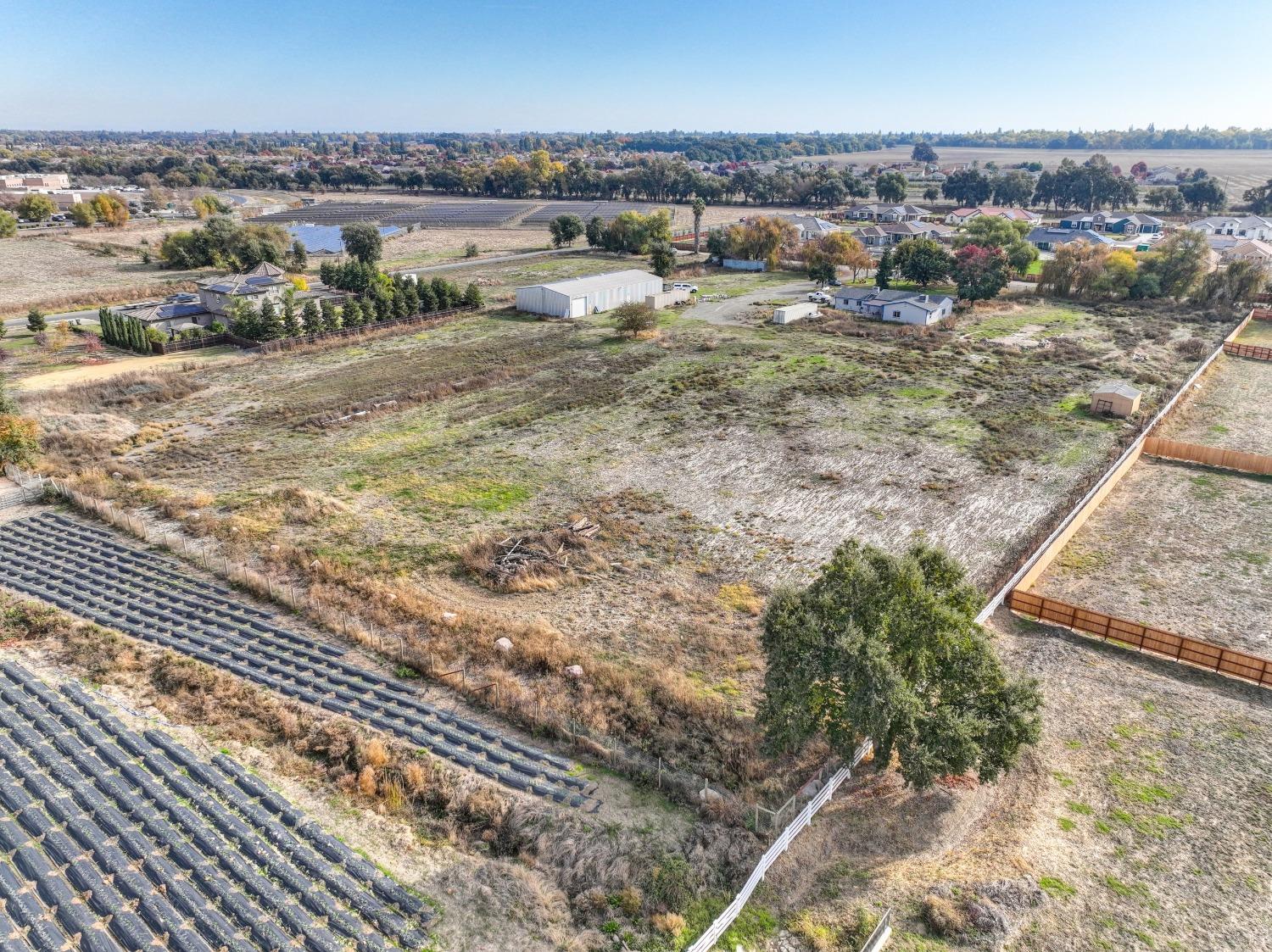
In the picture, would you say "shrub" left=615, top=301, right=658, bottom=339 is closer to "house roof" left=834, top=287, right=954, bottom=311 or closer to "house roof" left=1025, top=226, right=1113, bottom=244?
"house roof" left=834, top=287, right=954, bottom=311

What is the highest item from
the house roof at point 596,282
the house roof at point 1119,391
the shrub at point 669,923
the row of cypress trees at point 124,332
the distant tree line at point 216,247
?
the distant tree line at point 216,247

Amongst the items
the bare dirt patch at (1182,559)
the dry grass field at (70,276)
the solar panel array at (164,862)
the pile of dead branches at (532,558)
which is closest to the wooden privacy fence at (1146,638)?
the bare dirt patch at (1182,559)

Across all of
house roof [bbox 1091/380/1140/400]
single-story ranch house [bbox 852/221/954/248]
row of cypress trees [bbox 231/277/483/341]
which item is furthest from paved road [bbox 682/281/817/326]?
house roof [bbox 1091/380/1140/400]

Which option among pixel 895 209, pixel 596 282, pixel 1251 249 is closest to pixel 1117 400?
pixel 596 282

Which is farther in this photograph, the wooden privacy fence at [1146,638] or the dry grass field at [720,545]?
the wooden privacy fence at [1146,638]

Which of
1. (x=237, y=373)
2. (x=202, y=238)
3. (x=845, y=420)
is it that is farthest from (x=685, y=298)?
(x=202, y=238)

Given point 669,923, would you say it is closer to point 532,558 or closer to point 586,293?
point 532,558

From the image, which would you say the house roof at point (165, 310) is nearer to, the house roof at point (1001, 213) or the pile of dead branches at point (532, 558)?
the pile of dead branches at point (532, 558)

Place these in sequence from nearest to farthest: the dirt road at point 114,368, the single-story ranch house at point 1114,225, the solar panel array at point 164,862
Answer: the solar panel array at point 164,862
the dirt road at point 114,368
the single-story ranch house at point 1114,225
